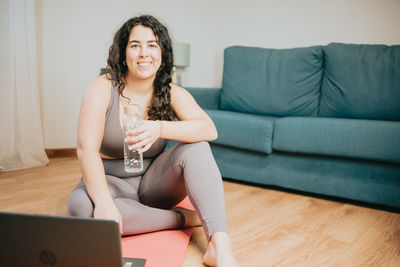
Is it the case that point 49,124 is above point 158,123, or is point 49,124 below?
below

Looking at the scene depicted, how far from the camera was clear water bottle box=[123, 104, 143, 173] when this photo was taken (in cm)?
100

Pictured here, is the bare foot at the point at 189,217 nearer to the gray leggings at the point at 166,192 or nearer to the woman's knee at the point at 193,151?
the gray leggings at the point at 166,192

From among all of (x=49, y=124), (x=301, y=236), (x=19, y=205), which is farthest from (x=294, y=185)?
(x=49, y=124)

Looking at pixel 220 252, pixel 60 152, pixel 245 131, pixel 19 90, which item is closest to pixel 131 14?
pixel 19 90

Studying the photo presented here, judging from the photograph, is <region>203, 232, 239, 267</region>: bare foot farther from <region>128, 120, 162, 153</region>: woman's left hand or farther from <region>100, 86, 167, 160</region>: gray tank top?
<region>100, 86, 167, 160</region>: gray tank top

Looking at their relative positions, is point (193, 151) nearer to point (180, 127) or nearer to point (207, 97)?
point (180, 127)

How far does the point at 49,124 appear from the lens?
105 inches

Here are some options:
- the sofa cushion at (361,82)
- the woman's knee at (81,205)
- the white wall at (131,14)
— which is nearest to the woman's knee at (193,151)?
the woman's knee at (81,205)

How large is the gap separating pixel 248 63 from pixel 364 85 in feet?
2.89

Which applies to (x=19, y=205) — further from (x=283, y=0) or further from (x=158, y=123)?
(x=283, y=0)

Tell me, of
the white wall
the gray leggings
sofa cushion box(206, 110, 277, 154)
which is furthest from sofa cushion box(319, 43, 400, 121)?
the gray leggings

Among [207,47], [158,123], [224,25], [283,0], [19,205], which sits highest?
[283,0]

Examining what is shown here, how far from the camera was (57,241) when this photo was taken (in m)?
0.71

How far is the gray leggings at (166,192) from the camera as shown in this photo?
43.1 inches
